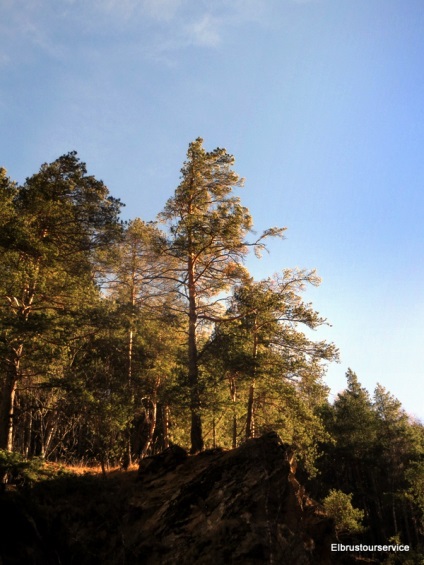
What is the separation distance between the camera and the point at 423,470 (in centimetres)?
2531

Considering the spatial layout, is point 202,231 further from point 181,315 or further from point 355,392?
point 355,392

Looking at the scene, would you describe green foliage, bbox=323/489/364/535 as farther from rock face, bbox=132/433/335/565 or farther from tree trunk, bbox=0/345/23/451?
tree trunk, bbox=0/345/23/451

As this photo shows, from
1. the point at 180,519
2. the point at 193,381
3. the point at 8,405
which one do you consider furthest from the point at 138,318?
the point at 180,519

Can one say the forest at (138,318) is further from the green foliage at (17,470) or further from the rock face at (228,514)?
the rock face at (228,514)

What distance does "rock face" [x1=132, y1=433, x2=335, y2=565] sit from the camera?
28.2 feet

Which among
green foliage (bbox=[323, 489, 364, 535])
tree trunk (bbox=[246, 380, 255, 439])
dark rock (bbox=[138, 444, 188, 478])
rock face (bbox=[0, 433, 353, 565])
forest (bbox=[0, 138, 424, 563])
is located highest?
forest (bbox=[0, 138, 424, 563])

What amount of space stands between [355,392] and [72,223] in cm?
3749

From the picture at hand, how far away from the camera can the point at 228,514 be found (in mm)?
9266

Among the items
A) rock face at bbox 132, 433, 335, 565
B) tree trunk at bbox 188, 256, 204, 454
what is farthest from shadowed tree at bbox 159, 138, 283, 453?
rock face at bbox 132, 433, 335, 565

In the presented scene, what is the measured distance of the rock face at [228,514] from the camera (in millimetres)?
8594

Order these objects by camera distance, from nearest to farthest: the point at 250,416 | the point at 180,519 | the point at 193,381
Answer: the point at 180,519 → the point at 193,381 → the point at 250,416

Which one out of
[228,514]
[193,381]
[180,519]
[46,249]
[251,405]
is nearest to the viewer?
[228,514]

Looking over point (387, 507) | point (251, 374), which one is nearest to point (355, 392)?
point (387, 507)

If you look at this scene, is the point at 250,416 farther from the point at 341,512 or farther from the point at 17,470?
the point at 341,512
